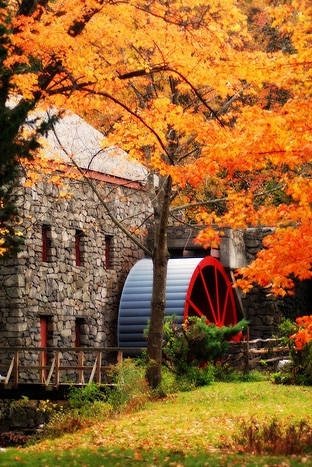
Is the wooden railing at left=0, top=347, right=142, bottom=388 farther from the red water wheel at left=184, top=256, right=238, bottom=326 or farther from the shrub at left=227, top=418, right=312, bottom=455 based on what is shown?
the shrub at left=227, top=418, right=312, bottom=455

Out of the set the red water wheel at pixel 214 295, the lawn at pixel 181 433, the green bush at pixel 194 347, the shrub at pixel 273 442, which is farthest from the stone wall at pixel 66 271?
the shrub at pixel 273 442

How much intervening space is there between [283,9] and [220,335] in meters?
11.8

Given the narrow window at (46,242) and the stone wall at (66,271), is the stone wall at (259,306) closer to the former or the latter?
the stone wall at (66,271)

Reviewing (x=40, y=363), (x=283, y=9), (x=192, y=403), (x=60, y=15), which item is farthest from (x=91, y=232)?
(x=283, y=9)

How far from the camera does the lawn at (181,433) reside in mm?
11539

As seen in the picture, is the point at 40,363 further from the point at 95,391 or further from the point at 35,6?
the point at 35,6

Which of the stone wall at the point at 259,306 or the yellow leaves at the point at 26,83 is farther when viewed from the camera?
the stone wall at the point at 259,306

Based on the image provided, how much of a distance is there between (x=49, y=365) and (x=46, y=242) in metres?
3.18

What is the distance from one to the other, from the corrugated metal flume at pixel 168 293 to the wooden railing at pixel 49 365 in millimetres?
1574

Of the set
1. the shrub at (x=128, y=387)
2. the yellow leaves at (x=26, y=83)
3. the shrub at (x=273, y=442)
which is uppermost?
the yellow leaves at (x=26, y=83)

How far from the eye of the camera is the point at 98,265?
27281 millimetres

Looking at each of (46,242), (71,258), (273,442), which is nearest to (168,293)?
(71,258)

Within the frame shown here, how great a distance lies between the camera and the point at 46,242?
24781 mm

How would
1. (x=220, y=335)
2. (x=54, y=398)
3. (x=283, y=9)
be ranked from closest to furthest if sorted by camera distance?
(x=283, y=9), (x=54, y=398), (x=220, y=335)
